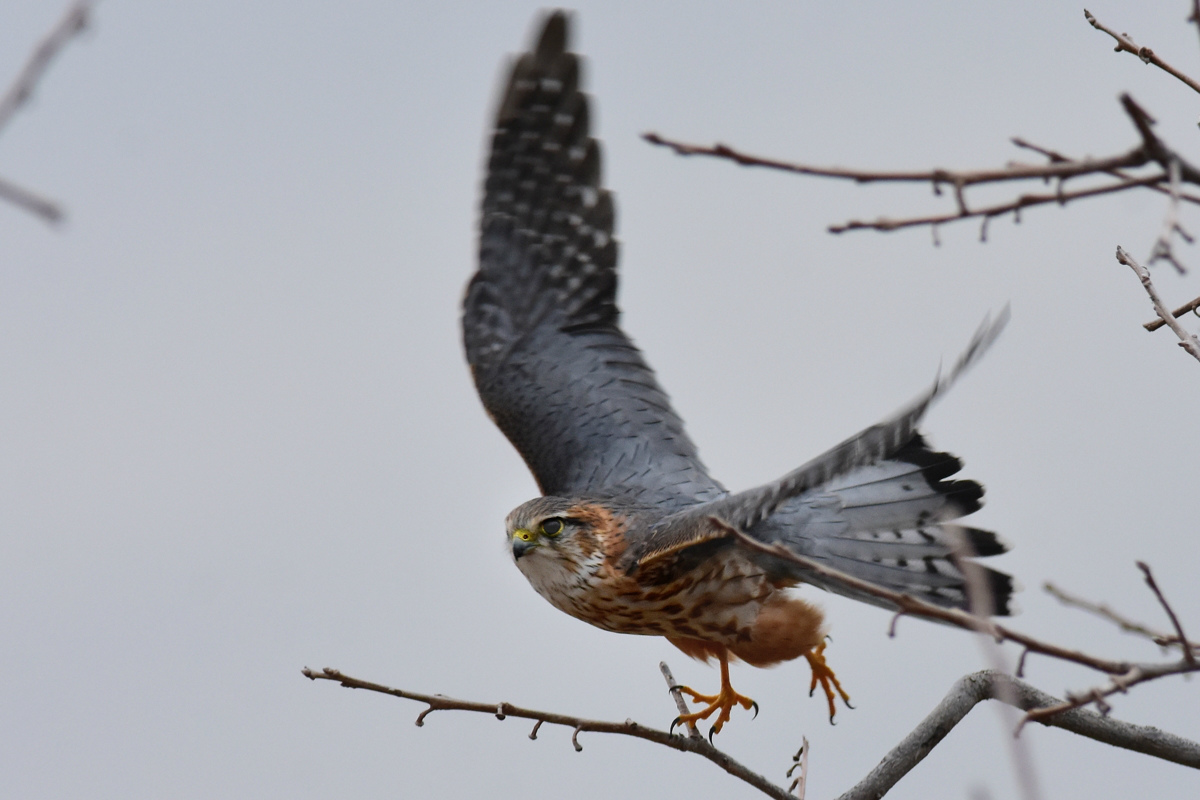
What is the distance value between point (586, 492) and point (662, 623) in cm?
62

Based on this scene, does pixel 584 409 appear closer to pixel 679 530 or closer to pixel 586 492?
pixel 586 492

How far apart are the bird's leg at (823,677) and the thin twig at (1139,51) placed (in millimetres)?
2647

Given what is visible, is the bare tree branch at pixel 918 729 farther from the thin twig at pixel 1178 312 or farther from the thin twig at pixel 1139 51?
the thin twig at pixel 1139 51

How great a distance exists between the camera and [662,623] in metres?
4.55

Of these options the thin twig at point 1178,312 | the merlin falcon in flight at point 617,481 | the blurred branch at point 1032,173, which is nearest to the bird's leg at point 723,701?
the merlin falcon in flight at point 617,481

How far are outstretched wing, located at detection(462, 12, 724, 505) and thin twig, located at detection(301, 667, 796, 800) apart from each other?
1.86 meters

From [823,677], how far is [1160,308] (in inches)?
98.9

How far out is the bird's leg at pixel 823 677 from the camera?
4.78 meters

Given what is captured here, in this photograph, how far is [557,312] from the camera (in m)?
5.32

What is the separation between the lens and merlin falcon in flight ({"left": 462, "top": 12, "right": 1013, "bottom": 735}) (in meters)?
4.21

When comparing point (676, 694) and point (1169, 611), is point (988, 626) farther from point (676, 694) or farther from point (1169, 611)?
point (676, 694)

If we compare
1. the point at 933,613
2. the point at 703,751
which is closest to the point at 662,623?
the point at 703,751

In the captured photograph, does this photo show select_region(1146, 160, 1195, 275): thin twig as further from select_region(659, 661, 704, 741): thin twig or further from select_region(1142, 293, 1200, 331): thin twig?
select_region(659, 661, 704, 741): thin twig

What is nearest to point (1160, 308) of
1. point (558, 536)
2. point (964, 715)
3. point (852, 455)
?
point (852, 455)
